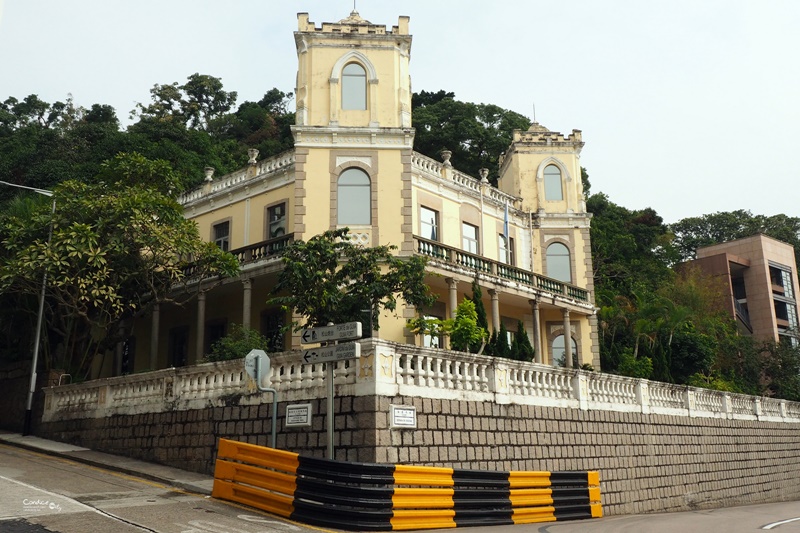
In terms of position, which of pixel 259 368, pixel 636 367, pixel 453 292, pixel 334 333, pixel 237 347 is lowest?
pixel 259 368

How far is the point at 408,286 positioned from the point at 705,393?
984 centimetres

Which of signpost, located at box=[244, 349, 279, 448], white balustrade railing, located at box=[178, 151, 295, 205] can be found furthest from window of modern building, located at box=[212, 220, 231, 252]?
signpost, located at box=[244, 349, 279, 448]

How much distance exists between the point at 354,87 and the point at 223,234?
8.51 m

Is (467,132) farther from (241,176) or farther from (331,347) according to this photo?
(331,347)

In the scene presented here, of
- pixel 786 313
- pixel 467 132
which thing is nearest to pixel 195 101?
pixel 467 132

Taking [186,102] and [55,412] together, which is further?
[186,102]

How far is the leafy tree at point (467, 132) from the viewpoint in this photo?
50125 millimetres

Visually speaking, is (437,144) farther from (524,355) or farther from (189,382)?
(189,382)

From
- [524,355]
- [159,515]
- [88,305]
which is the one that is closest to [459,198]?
[524,355]

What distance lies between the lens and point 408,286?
65.1ft

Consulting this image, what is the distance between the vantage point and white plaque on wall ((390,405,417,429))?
12503 millimetres

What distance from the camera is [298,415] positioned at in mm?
13250

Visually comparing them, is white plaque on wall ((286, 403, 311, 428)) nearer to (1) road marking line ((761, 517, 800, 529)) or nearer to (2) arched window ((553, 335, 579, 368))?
(1) road marking line ((761, 517, 800, 529))

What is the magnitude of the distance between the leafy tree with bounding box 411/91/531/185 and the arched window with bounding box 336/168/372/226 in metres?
24.6
